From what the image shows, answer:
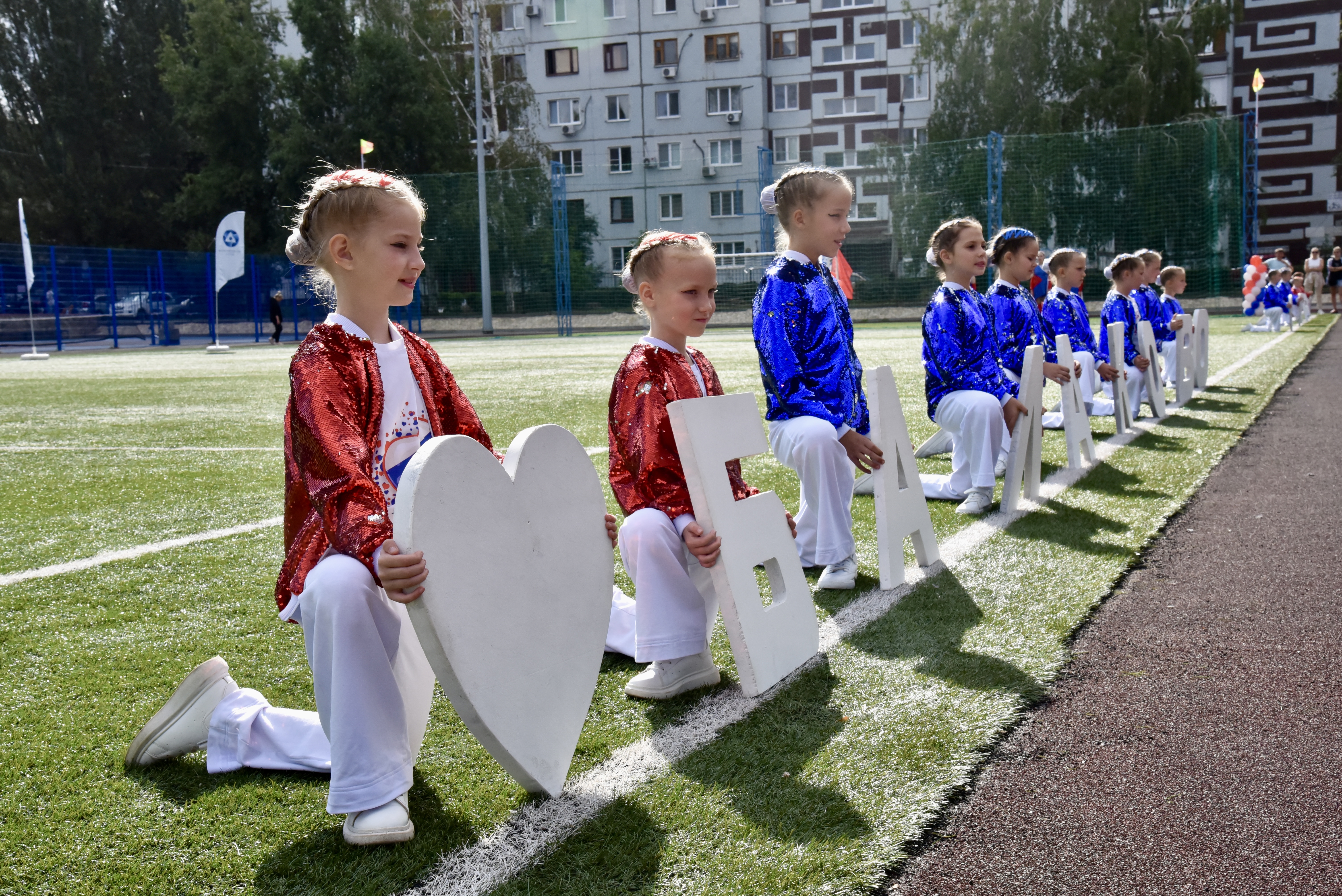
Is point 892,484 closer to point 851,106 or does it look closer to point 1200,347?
point 1200,347

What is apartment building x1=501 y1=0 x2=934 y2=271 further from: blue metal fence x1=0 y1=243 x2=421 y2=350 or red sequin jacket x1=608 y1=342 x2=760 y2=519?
red sequin jacket x1=608 y1=342 x2=760 y2=519

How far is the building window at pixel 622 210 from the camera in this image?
2092 inches

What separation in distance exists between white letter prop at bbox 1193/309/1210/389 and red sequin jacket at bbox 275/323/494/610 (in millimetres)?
10171

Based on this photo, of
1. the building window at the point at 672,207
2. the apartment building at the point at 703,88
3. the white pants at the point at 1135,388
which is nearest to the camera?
the white pants at the point at 1135,388

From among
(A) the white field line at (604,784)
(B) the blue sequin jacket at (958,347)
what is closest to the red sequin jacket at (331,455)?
(A) the white field line at (604,784)

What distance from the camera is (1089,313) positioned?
34188mm

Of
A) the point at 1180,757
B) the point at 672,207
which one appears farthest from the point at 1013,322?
the point at 672,207

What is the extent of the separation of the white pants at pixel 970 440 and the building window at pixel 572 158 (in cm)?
5068

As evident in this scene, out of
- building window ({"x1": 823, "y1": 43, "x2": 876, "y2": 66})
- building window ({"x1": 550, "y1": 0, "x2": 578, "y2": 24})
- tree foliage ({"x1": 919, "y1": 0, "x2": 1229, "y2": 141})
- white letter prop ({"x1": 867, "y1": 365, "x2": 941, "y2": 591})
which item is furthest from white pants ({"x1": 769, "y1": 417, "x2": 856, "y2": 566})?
building window ({"x1": 550, "y1": 0, "x2": 578, "y2": 24})

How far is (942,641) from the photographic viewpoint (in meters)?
3.41

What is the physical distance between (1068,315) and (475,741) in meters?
7.19

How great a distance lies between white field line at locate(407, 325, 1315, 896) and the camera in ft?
6.74

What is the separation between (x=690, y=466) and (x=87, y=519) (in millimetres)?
4336

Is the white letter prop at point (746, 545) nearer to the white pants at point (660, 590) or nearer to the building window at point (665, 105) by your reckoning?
the white pants at point (660, 590)
